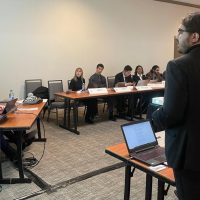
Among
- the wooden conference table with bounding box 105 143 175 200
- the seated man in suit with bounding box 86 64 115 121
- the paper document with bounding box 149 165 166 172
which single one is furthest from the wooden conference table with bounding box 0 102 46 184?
the seated man in suit with bounding box 86 64 115 121

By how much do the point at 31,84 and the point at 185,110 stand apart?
519cm

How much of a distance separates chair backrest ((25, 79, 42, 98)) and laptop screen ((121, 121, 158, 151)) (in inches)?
178

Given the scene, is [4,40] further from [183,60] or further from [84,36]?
[183,60]

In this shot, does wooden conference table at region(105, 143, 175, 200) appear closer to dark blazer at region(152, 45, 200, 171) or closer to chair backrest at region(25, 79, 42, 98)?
dark blazer at region(152, 45, 200, 171)

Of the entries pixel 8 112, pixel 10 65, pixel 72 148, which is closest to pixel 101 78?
pixel 10 65

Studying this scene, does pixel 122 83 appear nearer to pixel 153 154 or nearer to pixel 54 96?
pixel 54 96

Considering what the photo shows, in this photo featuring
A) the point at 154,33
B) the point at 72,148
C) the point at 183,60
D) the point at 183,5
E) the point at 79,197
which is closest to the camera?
the point at 183,60

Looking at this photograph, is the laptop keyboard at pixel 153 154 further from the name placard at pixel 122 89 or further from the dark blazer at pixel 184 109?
the name placard at pixel 122 89

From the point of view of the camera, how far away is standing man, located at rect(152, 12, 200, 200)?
119cm

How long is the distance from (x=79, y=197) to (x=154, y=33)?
684 centimetres

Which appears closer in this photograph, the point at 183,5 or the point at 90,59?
the point at 90,59

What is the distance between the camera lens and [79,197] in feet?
8.54

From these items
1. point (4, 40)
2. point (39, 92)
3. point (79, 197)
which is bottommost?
point (79, 197)

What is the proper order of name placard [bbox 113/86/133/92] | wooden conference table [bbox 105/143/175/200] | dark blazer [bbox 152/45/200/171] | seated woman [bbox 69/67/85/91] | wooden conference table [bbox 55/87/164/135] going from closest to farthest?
dark blazer [bbox 152/45/200/171], wooden conference table [bbox 105/143/175/200], wooden conference table [bbox 55/87/164/135], name placard [bbox 113/86/133/92], seated woman [bbox 69/67/85/91]
